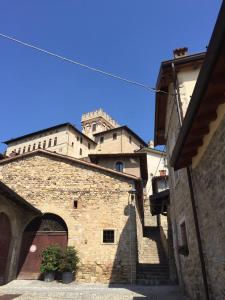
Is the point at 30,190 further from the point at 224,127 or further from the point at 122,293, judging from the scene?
the point at 224,127

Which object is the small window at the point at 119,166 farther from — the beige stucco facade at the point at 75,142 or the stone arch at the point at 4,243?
the beige stucco facade at the point at 75,142

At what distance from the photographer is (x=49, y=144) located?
46469 millimetres

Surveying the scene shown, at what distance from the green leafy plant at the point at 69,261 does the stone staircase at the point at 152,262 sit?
9.98ft

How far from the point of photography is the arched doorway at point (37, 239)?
12430 mm

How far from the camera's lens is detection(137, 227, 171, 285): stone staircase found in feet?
38.8

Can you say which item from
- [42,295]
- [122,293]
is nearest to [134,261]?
[122,293]

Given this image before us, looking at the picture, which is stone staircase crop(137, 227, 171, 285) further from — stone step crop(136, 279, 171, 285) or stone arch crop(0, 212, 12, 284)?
stone arch crop(0, 212, 12, 284)

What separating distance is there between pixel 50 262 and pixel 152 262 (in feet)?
24.2

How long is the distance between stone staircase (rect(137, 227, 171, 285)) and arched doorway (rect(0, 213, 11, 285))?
6.03 meters

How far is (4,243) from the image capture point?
1130cm

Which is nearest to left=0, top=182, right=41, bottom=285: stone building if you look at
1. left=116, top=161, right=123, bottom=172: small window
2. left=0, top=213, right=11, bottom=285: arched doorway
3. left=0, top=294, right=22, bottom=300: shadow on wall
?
left=0, top=213, right=11, bottom=285: arched doorway

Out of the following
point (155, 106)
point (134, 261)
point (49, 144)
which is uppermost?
point (49, 144)

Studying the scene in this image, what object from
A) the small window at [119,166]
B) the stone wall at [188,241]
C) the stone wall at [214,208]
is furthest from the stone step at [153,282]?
the small window at [119,166]

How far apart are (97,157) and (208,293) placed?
596 inches
